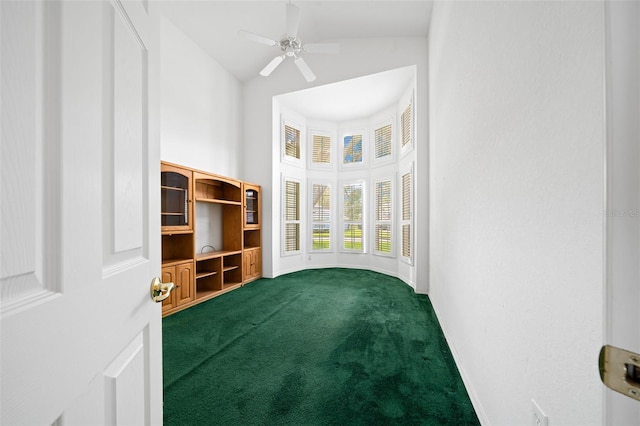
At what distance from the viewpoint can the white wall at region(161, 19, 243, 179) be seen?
356 centimetres

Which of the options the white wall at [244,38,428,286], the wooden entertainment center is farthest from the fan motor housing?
the wooden entertainment center

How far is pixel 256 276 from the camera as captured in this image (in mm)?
4734

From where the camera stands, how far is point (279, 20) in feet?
12.7

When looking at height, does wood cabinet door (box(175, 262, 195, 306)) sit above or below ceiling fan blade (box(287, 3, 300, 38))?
below

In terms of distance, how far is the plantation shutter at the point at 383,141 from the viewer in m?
5.25

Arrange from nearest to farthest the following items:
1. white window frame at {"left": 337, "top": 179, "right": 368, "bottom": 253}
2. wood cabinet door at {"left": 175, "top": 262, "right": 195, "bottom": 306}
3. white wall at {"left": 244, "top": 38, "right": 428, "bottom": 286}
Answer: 1. wood cabinet door at {"left": 175, "top": 262, "right": 195, "bottom": 306}
2. white wall at {"left": 244, "top": 38, "right": 428, "bottom": 286}
3. white window frame at {"left": 337, "top": 179, "right": 368, "bottom": 253}

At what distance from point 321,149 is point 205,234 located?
302 cm

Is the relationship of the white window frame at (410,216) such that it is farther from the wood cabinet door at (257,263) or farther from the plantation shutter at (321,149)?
the wood cabinet door at (257,263)

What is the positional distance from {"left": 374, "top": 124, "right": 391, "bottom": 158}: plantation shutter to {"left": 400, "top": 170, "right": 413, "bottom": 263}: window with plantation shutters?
86 centimetres

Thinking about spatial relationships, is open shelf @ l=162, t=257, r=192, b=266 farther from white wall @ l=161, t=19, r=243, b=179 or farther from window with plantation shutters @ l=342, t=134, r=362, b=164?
window with plantation shutters @ l=342, t=134, r=362, b=164

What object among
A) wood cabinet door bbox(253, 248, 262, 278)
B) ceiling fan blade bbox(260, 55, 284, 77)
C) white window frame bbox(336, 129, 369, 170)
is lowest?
wood cabinet door bbox(253, 248, 262, 278)

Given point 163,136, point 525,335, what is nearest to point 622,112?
point 525,335

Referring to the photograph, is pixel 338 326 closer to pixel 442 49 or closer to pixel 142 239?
pixel 142 239

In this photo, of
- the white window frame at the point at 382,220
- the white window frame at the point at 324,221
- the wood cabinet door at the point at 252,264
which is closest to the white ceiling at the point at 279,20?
the white window frame at the point at 382,220
